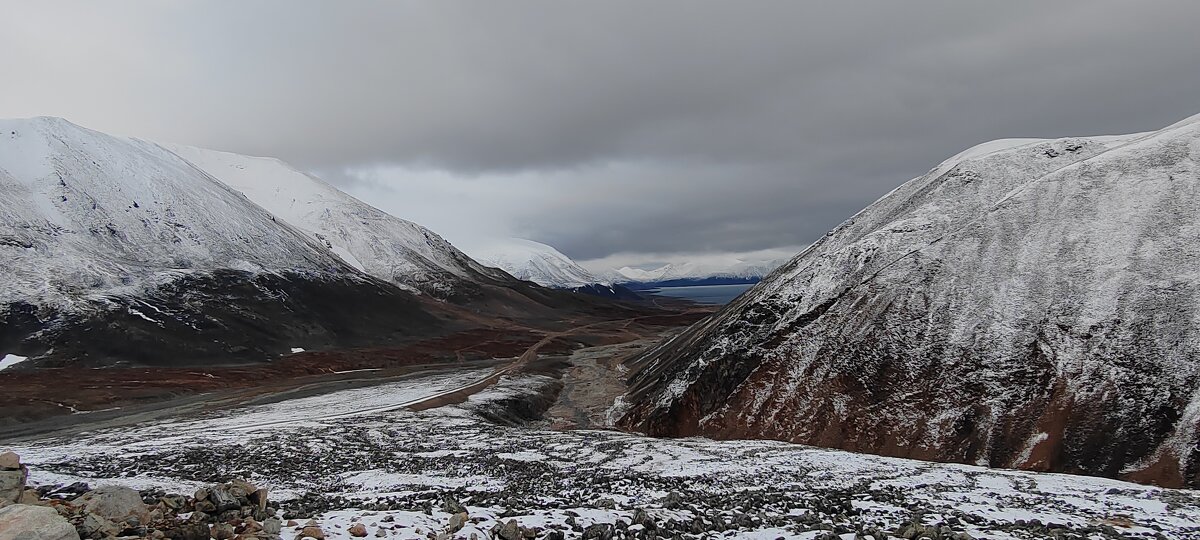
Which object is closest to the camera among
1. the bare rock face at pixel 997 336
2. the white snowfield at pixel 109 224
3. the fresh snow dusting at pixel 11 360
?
the bare rock face at pixel 997 336

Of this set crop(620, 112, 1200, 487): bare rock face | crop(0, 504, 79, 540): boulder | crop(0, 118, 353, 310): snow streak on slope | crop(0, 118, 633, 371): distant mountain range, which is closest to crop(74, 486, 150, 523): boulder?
crop(0, 504, 79, 540): boulder

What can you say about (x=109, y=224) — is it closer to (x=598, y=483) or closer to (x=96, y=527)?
(x=598, y=483)

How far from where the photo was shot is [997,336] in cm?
4341

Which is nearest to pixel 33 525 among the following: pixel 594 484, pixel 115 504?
pixel 115 504

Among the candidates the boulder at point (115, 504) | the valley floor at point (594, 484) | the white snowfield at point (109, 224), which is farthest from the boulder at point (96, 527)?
the white snowfield at point (109, 224)

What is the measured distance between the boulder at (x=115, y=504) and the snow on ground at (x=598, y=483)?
11.8 feet

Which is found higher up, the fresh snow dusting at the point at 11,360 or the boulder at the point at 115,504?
the boulder at the point at 115,504

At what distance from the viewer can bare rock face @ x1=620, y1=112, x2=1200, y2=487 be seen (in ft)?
115

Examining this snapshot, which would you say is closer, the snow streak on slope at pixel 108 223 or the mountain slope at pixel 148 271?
the mountain slope at pixel 148 271

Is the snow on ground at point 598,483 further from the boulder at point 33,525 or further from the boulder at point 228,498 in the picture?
the boulder at point 33,525

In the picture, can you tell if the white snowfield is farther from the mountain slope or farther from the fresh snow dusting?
the fresh snow dusting

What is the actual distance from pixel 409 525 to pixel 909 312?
156 feet

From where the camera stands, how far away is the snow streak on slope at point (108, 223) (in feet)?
373

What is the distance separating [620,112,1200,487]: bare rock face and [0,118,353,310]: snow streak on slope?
125026 millimetres
